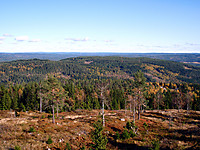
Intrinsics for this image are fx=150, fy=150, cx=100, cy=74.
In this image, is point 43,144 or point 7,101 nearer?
point 43,144

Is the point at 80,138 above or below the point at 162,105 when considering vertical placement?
above

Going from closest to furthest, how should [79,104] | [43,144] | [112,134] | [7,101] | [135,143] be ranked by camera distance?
[43,144] → [135,143] → [112,134] → [7,101] → [79,104]

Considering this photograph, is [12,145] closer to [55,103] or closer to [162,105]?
[55,103]

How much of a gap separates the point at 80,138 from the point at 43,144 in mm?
7575

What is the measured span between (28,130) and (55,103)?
9639mm

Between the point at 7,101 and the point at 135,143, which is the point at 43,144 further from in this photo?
the point at 7,101

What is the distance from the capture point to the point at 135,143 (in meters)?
28.6

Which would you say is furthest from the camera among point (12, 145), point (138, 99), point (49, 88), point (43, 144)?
point (138, 99)

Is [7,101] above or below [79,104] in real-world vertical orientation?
above

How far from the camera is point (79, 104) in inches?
3305

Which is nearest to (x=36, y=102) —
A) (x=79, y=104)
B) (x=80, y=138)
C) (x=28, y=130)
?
(x=79, y=104)

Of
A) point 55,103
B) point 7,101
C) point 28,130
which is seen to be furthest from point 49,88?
point 7,101

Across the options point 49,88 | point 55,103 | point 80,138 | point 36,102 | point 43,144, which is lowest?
point 36,102

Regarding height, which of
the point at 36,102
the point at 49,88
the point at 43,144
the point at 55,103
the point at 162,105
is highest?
the point at 49,88
